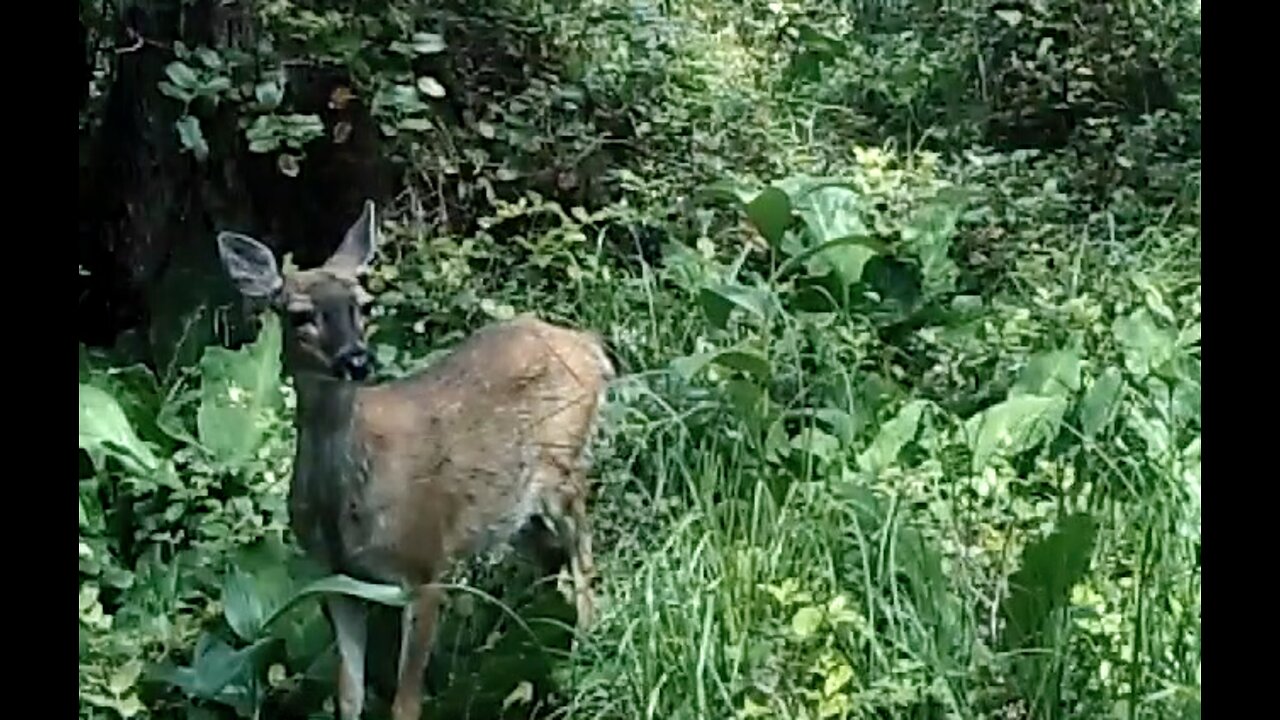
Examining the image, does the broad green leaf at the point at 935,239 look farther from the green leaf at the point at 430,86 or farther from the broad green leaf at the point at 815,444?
the green leaf at the point at 430,86

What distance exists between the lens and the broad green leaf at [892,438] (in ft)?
8.92

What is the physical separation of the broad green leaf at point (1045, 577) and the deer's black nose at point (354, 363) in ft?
2.48

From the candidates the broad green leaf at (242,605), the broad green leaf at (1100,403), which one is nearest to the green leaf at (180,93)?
the broad green leaf at (242,605)

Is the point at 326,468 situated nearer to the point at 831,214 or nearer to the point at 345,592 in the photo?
the point at 345,592

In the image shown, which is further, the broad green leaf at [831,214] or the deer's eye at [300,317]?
the broad green leaf at [831,214]

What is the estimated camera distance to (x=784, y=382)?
108 inches

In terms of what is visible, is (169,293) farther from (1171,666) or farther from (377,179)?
(1171,666)

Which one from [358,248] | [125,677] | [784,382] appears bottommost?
[125,677]

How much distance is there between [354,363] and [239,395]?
0.13 metres

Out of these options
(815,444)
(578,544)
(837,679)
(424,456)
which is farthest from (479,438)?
(837,679)

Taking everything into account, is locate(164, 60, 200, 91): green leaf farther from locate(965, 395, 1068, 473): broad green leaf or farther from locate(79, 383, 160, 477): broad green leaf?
locate(965, 395, 1068, 473): broad green leaf

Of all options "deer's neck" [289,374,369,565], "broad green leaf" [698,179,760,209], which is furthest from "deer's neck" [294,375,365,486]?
"broad green leaf" [698,179,760,209]
